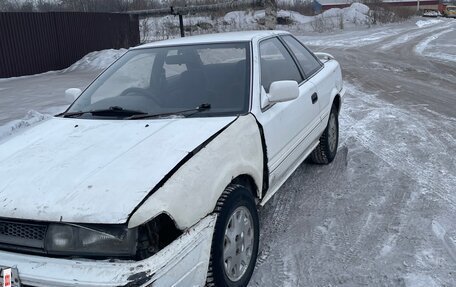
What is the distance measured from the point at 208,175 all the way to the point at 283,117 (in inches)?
51.3

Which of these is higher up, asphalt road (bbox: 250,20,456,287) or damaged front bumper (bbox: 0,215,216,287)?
damaged front bumper (bbox: 0,215,216,287)

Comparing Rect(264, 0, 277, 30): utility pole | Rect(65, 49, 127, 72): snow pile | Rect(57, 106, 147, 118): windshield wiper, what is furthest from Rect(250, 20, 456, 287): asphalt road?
Rect(264, 0, 277, 30): utility pole

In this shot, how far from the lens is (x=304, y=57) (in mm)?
4977

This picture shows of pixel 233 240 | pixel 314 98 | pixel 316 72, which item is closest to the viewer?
pixel 233 240

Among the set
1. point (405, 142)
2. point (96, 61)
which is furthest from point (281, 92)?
point (96, 61)

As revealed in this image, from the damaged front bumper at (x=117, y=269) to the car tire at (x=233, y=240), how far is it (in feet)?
0.78

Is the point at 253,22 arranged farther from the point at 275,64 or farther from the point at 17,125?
the point at 275,64

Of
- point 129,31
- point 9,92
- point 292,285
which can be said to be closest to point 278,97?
point 292,285

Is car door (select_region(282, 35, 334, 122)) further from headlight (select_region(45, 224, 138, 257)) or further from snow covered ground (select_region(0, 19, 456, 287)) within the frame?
headlight (select_region(45, 224, 138, 257))

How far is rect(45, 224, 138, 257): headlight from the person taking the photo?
2172mm

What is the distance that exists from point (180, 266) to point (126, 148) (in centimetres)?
82

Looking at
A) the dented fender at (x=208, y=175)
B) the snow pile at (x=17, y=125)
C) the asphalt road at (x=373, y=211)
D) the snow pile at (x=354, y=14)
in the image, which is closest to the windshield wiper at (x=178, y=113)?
the dented fender at (x=208, y=175)

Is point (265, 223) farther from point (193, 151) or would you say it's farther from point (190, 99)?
point (193, 151)

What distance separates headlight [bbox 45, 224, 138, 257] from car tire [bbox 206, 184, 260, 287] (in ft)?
1.78
